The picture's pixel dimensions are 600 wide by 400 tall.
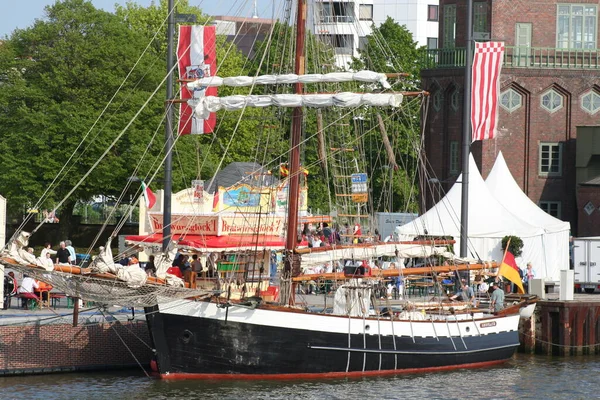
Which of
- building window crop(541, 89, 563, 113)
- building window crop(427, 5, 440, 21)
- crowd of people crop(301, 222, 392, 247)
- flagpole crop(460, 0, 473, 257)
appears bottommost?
crowd of people crop(301, 222, 392, 247)

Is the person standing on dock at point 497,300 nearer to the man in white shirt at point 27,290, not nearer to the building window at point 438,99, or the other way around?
the man in white shirt at point 27,290

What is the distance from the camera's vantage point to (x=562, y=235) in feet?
176

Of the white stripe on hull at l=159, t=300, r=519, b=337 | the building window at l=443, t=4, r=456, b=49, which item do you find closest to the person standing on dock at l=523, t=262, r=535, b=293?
the white stripe on hull at l=159, t=300, r=519, b=337

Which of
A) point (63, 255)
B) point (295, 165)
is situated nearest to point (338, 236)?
point (295, 165)

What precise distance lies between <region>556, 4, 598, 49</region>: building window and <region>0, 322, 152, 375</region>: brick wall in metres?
34.5

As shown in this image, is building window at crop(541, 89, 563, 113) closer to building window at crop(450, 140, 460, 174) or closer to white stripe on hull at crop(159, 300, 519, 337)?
building window at crop(450, 140, 460, 174)

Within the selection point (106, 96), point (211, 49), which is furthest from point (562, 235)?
point (106, 96)

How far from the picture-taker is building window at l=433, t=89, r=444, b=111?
66.8 m

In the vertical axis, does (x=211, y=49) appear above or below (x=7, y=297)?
above

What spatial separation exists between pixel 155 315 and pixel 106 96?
37884 millimetres

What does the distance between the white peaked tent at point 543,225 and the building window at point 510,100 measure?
8.64m

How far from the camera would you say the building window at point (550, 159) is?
65.6 m

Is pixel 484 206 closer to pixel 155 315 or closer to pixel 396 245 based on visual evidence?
pixel 396 245

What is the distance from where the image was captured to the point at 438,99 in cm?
6706
